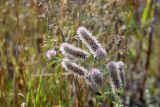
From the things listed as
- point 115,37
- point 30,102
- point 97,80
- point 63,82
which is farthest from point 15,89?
point 97,80

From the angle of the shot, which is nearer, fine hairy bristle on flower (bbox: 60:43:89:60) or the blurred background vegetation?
fine hairy bristle on flower (bbox: 60:43:89:60)

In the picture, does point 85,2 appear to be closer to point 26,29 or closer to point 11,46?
point 26,29

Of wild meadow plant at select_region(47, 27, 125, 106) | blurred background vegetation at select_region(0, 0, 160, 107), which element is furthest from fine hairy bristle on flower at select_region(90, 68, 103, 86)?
blurred background vegetation at select_region(0, 0, 160, 107)

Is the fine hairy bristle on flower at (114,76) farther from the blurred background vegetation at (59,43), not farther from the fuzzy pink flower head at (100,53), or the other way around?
the blurred background vegetation at (59,43)

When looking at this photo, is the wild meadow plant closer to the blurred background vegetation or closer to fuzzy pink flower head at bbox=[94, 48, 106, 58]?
fuzzy pink flower head at bbox=[94, 48, 106, 58]

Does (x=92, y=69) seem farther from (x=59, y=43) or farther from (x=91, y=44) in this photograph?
(x=59, y=43)

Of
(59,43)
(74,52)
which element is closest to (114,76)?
(74,52)

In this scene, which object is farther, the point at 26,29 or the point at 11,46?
the point at 11,46
